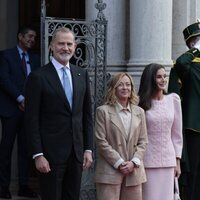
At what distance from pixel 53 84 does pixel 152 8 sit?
7.81 ft

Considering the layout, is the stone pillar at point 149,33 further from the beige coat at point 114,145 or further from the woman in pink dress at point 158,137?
the beige coat at point 114,145

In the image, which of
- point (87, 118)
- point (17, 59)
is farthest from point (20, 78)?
point (87, 118)

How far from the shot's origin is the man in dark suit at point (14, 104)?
8289mm

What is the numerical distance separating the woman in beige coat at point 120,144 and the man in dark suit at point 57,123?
1.32 ft

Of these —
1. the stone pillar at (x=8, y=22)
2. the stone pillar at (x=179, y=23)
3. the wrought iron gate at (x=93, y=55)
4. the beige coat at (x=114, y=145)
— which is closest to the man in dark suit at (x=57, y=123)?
the beige coat at (x=114, y=145)

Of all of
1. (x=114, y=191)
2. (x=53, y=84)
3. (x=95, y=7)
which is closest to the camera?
(x=53, y=84)

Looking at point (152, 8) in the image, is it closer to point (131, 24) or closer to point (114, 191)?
point (131, 24)

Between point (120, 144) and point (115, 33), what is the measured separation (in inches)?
80.0

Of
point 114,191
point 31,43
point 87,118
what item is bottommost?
point 114,191

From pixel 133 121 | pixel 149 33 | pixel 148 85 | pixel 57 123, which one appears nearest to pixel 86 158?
pixel 57 123

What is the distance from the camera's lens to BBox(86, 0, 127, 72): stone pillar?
27.6 ft

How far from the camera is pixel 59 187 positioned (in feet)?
20.3

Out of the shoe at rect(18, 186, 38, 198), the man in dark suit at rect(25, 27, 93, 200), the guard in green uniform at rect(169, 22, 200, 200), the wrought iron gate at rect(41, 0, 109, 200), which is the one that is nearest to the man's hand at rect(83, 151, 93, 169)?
the man in dark suit at rect(25, 27, 93, 200)

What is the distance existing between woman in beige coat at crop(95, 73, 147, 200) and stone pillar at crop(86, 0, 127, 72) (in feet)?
5.12
